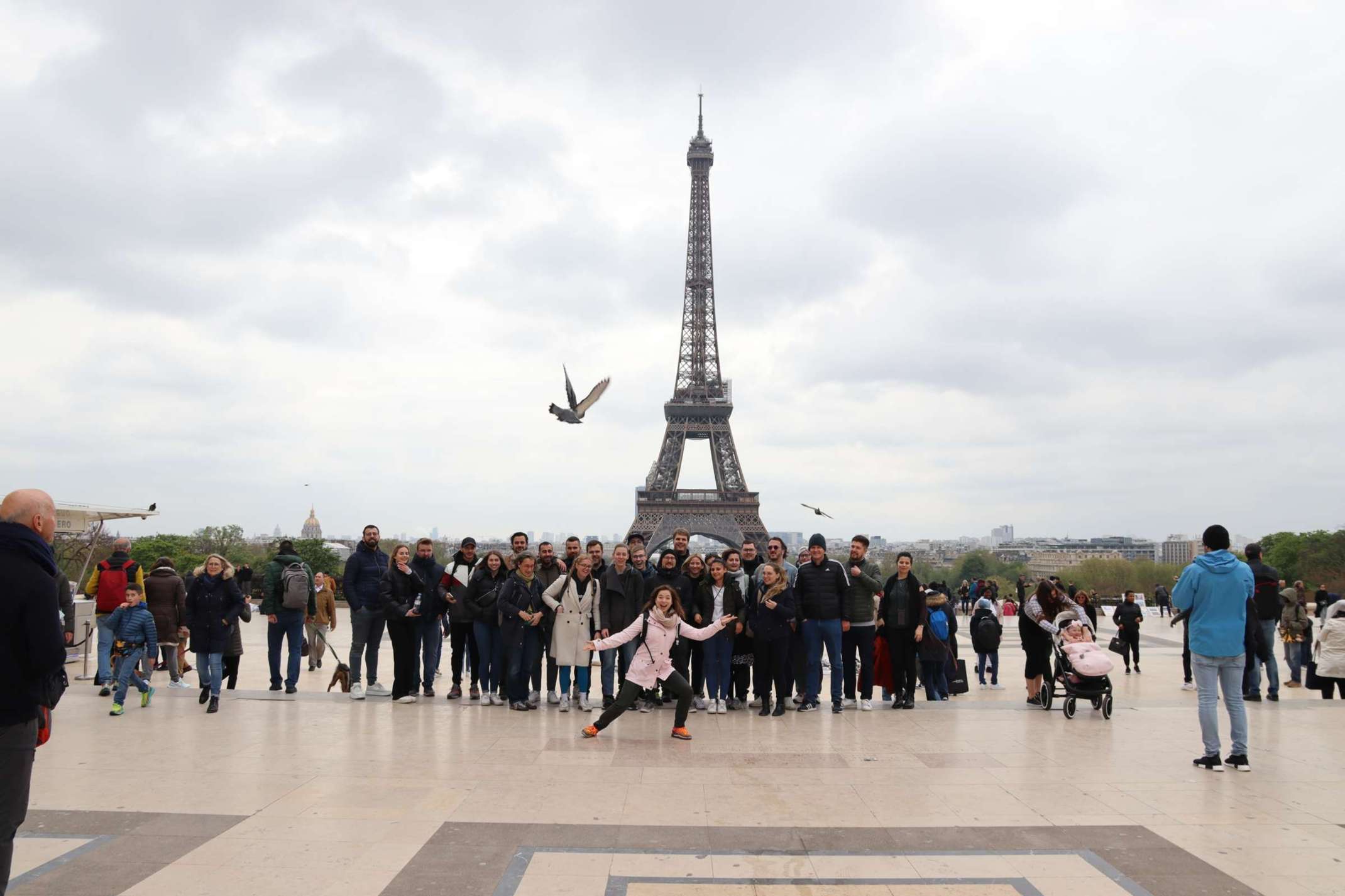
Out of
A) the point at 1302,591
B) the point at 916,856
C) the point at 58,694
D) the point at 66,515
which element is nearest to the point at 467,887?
the point at 58,694

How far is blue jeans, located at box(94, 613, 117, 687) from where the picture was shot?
9297mm

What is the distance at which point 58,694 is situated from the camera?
11.9 feet

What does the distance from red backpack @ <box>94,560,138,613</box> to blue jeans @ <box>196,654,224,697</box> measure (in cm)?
142

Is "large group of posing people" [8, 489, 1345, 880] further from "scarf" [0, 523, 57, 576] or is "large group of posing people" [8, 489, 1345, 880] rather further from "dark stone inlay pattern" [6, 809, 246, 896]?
"scarf" [0, 523, 57, 576]

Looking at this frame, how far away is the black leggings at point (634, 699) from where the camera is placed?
735 centimetres

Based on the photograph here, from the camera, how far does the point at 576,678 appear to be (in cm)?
896

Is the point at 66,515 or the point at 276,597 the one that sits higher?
the point at 66,515

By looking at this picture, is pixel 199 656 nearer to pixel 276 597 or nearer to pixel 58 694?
pixel 276 597

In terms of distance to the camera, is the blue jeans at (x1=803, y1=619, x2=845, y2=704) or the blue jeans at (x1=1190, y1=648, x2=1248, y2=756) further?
the blue jeans at (x1=803, y1=619, x2=845, y2=704)

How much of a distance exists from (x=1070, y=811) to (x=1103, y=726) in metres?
3.13

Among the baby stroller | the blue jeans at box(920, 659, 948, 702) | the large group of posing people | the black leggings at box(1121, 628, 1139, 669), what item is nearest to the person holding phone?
A: the large group of posing people

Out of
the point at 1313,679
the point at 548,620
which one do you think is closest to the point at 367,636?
the point at 548,620

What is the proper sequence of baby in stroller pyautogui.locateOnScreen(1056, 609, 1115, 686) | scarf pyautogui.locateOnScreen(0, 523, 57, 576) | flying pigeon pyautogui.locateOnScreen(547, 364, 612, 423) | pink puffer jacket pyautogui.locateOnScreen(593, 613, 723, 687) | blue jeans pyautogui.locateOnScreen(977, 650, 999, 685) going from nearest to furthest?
scarf pyautogui.locateOnScreen(0, 523, 57, 576), pink puffer jacket pyautogui.locateOnScreen(593, 613, 723, 687), baby in stroller pyautogui.locateOnScreen(1056, 609, 1115, 686), blue jeans pyautogui.locateOnScreen(977, 650, 999, 685), flying pigeon pyautogui.locateOnScreen(547, 364, 612, 423)

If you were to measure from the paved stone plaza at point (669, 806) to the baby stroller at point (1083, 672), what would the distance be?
269mm
